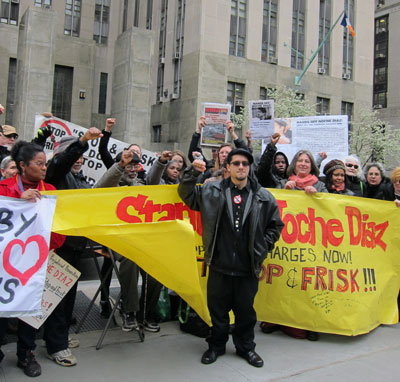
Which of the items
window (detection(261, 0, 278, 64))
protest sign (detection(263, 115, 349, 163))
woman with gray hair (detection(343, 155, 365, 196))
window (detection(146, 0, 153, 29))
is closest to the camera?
woman with gray hair (detection(343, 155, 365, 196))

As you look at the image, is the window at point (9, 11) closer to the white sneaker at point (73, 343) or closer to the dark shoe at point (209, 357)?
the white sneaker at point (73, 343)

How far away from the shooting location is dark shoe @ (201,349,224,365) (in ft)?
12.9

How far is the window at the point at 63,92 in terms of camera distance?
2625 centimetres

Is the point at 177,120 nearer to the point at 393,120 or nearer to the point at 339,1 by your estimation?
the point at 339,1

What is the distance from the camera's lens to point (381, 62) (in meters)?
57.1

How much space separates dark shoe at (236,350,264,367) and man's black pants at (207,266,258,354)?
1.5 inches

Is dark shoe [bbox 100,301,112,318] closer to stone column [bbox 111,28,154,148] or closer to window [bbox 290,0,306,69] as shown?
Result: stone column [bbox 111,28,154,148]

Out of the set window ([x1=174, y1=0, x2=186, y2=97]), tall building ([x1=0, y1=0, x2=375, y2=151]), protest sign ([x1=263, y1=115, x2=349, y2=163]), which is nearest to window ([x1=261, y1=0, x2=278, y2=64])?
tall building ([x1=0, y1=0, x2=375, y2=151])

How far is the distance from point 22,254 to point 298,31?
3808cm

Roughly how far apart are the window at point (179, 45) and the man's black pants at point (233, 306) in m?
32.4

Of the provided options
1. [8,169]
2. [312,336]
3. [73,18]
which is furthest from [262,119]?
[73,18]

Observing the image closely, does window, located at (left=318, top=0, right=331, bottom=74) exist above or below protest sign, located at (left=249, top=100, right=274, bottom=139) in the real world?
above

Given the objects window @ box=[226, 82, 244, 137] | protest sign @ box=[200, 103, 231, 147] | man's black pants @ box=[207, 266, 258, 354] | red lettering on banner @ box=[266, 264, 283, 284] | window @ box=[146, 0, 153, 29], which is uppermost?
window @ box=[146, 0, 153, 29]

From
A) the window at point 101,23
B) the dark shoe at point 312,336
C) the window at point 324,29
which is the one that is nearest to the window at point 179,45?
the window at point 101,23
